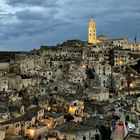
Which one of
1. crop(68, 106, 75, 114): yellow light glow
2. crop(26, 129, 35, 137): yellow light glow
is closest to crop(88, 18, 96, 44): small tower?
crop(68, 106, 75, 114): yellow light glow

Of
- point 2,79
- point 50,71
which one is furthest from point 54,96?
point 50,71

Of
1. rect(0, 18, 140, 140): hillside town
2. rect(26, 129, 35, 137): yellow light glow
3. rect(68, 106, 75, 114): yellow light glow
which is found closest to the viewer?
rect(0, 18, 140, 140): hillside town

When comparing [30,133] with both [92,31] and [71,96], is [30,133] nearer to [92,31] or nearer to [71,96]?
[71,96]

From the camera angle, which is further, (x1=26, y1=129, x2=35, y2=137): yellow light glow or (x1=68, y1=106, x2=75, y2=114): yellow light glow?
(x1=68, y1=106, x2=75, y2=114): yellow light glow

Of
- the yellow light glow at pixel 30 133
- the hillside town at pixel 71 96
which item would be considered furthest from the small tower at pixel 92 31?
the yellow light glow at pixel 30 133

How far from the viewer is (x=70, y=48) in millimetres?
67875

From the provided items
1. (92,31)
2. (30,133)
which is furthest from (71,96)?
(92,31)

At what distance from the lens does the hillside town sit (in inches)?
1054

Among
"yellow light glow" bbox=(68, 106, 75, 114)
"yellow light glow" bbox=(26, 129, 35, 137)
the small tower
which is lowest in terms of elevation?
"yellow light glow" bbox=(26, 129, 35, 137)

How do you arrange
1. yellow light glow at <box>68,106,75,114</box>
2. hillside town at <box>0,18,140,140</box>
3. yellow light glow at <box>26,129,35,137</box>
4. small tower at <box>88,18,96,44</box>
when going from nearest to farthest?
hillside town at <box>0,18,140,140</box>
yellow light glow at <box>26,129,35,137</box>
yellow light glow at <box>68,106,75,114</box>
small tower at <box>88,18,96,44</box>

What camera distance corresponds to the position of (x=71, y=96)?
118ft

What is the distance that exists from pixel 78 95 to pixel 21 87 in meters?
8.52

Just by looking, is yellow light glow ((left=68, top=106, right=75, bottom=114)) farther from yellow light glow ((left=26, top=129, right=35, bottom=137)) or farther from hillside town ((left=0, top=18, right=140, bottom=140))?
yellow light glow ((left=26, top=129, right=35, bottom=137))

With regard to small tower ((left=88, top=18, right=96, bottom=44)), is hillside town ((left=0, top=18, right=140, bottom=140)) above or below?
below
